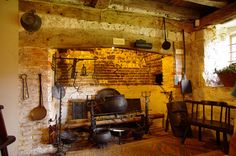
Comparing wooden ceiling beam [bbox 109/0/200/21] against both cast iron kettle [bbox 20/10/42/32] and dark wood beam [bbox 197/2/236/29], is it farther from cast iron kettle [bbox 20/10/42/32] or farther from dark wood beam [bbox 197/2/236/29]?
cast iron kettle [bbox 20/10/42/32]

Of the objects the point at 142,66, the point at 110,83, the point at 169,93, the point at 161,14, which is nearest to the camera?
the point at 161,14

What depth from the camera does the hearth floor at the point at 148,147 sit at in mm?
2867

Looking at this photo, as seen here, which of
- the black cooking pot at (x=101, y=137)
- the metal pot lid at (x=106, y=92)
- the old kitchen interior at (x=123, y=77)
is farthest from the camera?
the metal pot lid at (x=106, y=92)

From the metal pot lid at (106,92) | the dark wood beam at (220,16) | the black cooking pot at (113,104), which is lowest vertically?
the black cooking pot at (113,104)

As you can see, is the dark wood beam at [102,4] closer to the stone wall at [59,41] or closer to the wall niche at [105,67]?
the stone wall at [59,41]

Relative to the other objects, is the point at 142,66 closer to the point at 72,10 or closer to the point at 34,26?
the point at 72,10

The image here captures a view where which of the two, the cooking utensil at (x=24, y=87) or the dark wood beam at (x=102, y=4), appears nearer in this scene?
the cooking utensil at (x=24, y=87)

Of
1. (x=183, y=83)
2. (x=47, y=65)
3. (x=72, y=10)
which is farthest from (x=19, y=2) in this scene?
(x=183, y=83)

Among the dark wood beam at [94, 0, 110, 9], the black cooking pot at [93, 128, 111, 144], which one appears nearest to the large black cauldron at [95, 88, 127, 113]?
the black cooking pot at [93, 128, 111, 144]

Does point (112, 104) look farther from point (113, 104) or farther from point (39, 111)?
point (39, 111)

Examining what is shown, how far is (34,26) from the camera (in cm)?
282

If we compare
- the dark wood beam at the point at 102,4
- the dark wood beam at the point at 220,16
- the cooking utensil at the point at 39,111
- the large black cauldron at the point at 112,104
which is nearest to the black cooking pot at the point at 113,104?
the large black cauldron at the point at 112,104

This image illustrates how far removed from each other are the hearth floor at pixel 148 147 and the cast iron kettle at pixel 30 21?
188 centimetres

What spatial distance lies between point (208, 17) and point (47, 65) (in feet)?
9.61
